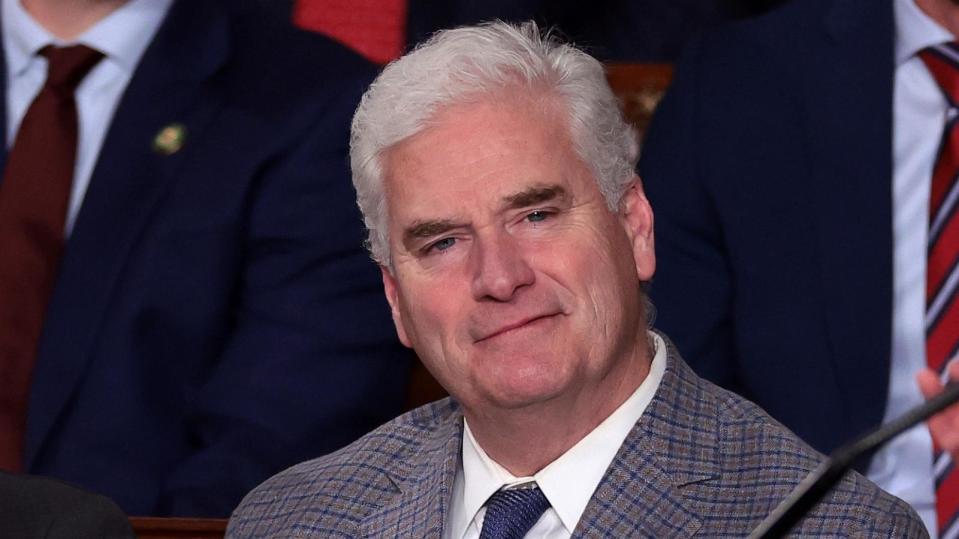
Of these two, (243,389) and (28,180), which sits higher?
(28,180)

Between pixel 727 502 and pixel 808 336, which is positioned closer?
pixel 727 502

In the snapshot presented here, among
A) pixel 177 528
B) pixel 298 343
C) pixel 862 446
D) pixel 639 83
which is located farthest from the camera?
pixel 639 83

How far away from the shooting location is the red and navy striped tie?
209 centimetres

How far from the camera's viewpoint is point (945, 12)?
2205 millimetres

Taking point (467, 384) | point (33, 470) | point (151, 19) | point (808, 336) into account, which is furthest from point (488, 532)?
point (151, 19)

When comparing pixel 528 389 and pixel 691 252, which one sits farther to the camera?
pixel 691 252

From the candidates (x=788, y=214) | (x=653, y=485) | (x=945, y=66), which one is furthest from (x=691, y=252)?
(x=653, y=485)

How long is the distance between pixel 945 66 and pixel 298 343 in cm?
87

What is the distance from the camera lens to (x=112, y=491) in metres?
2.24

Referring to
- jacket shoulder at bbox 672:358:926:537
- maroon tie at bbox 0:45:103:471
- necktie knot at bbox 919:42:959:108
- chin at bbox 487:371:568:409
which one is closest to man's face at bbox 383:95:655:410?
chin at bbox 487:371:568:409

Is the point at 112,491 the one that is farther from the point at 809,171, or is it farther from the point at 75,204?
the point at 809,171

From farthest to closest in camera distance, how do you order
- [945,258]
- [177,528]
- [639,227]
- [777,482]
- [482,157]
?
[945,258] < [177,528] < [639,227] < [482,157] < [777,482]

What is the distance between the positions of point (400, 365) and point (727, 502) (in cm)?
85

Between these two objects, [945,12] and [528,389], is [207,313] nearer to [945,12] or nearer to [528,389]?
[528,389]
